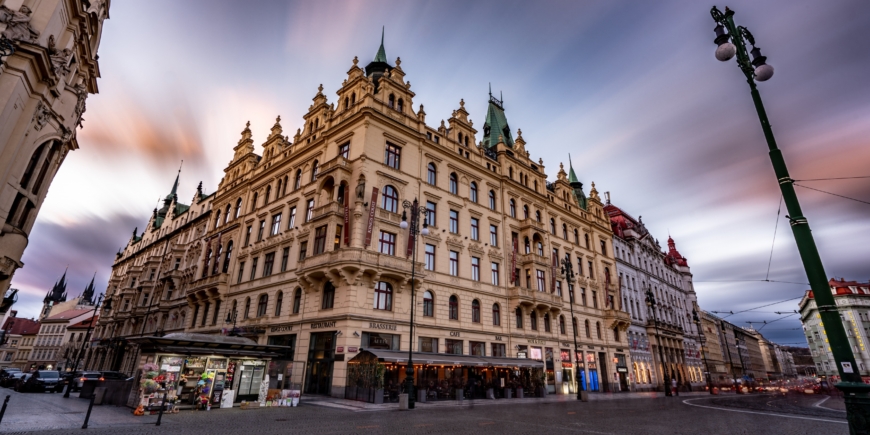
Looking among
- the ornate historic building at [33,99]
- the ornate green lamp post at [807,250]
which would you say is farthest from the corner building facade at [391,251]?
the ornate green lamp post at [807,250]

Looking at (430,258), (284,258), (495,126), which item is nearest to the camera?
(430,258)

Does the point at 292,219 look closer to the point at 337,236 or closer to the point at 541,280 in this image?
the point at 337,236

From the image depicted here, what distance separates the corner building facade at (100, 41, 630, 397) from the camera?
87.9ft

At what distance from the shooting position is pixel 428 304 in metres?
29.4

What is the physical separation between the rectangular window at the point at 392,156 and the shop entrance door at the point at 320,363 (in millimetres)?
13346

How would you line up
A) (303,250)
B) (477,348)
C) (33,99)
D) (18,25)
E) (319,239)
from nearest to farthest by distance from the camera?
(18,25) → (33,99) → (319,239) → (303,250) → (477,348)

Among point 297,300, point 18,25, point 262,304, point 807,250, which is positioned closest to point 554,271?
point 297,300

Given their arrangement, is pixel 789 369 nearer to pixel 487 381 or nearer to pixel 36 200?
pixel 487 381

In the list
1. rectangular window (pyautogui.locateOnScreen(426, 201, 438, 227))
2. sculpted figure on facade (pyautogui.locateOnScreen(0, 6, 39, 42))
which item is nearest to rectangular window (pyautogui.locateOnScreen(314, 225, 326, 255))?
rectangular window (pyautogui.locateOnScreen(426, 201, 438, 227))

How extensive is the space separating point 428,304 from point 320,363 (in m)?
8.51

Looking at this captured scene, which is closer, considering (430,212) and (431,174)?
(430,212)

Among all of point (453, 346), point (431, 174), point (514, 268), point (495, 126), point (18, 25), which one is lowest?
point (453, 346)

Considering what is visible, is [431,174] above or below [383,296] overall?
above


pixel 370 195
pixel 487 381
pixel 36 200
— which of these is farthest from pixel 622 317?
pixel 36 200
